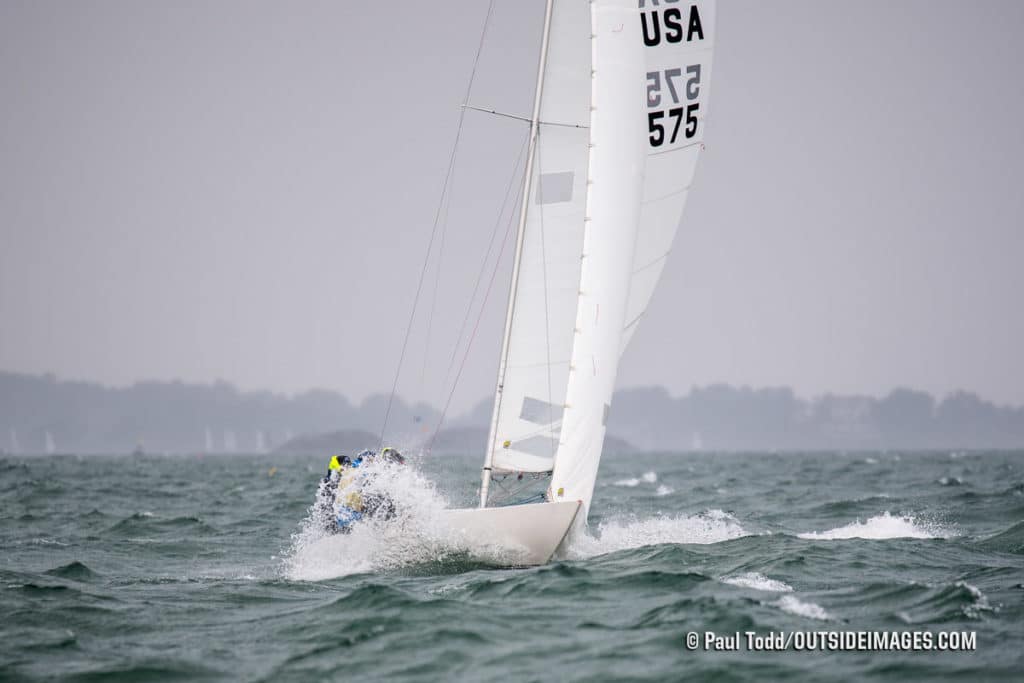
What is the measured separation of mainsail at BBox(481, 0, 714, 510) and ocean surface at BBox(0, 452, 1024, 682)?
171cm

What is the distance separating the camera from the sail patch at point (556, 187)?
15141 millimetres

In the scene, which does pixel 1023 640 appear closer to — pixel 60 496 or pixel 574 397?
pixel 574 397

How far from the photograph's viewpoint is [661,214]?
15867 mm

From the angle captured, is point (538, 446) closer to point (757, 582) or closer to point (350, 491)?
point (350, 491)

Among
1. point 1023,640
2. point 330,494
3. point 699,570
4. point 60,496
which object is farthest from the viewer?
point 60,496

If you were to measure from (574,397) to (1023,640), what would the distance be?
20.9 feet

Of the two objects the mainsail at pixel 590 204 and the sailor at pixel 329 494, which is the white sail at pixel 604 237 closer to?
the mainsail at pixel 590 204

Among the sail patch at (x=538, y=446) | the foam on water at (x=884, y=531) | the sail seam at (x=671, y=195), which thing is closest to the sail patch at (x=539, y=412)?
the sail patch at (x=538, y=446)

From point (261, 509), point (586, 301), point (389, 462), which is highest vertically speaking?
point (586, 301)

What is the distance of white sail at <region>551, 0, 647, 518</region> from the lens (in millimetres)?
13766

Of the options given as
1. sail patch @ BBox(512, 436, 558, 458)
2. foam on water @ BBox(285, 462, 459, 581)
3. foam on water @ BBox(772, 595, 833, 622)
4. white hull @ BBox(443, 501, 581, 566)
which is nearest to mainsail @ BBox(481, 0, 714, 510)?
sail patch @ BBox(512, 436, 558, 458)

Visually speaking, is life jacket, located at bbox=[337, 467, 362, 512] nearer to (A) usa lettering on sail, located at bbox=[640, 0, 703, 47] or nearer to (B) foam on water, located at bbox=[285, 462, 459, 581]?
(B) foam on water, located at bbox=[285, 462, 459, 581]

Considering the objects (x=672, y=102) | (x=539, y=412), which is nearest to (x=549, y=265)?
(x=539, y=412)

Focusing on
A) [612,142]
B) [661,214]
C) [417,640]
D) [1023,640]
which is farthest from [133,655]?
[661,214]
